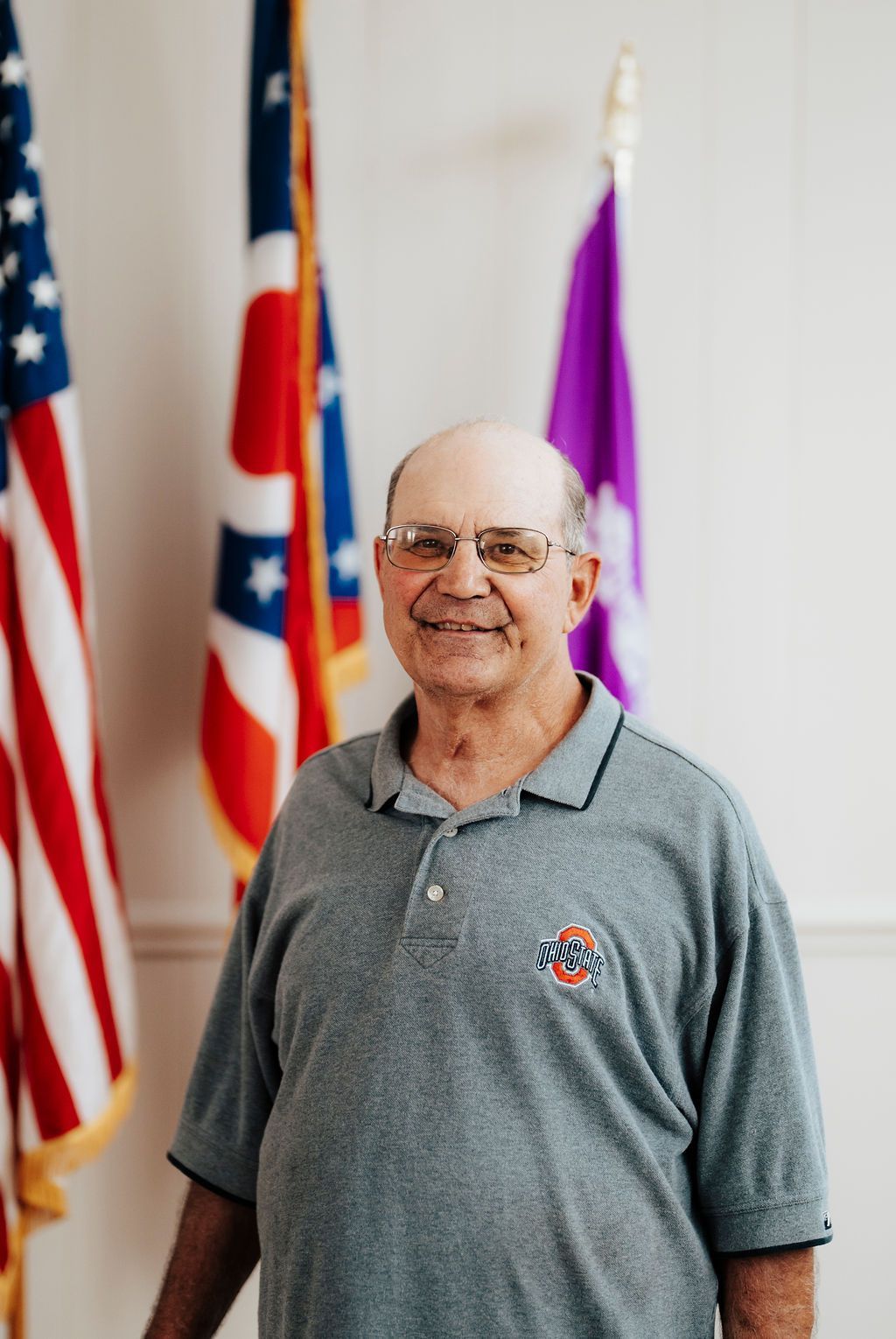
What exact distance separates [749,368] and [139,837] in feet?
4.52

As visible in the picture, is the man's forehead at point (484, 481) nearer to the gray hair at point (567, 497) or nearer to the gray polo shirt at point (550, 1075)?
the gray hair at point (567, 497)

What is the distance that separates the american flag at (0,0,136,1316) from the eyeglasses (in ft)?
2.59

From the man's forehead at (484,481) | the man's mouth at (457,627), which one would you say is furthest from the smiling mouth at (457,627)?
the man's forehead at (484,481)

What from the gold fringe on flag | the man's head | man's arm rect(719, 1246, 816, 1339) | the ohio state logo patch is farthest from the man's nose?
the gold fringe on flag

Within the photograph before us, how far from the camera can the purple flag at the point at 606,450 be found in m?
1.76

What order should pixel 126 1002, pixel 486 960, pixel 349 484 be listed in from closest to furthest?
pixel 486 960
pixel 126 1002
pixel 349 484

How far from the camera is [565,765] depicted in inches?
42.6

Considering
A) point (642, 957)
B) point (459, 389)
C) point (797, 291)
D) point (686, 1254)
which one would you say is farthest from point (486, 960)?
point (797, 291)

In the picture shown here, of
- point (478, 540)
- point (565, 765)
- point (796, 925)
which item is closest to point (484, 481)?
point (478, 540)

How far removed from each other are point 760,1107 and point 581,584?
543 millimetres

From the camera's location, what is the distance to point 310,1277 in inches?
40.0

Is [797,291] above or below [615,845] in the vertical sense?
above

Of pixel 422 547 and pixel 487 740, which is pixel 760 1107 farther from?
pixel 422 547

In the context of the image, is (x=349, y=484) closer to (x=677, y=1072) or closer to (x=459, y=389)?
(x=459, y=389)
